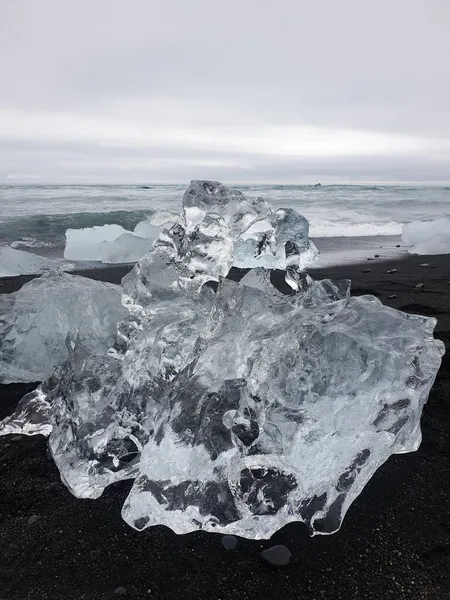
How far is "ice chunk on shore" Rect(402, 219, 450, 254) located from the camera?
7.65m

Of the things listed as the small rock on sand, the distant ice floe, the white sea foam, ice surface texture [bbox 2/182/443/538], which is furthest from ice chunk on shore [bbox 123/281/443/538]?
the white sea foam

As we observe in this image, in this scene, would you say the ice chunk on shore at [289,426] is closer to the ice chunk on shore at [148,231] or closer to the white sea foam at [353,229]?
the ice chunk on shore at [148,231]

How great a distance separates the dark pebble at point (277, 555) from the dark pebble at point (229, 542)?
0.35 ft

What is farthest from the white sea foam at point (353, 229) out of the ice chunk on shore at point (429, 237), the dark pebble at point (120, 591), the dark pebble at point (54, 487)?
the dark pebble at point (120, 591)

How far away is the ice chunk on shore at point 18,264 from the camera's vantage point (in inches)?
235

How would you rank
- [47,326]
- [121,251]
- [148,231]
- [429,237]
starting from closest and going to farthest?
[47,326] → [121,251] → [429,237] → [148,231]

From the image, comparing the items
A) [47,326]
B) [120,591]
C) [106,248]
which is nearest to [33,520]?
[120,591]

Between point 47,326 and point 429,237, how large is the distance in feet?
24.9

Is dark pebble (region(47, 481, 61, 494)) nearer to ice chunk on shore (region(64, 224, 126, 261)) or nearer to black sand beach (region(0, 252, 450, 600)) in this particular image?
black sand beach (region(0, 252, 450, 600))

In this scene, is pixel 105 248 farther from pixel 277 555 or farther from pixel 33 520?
pixel 277 555

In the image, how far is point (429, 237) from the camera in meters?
8.30

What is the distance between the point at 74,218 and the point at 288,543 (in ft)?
40.2

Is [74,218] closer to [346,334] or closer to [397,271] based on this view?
[397,271]

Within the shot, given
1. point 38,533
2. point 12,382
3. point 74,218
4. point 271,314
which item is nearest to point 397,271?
point 271,314
